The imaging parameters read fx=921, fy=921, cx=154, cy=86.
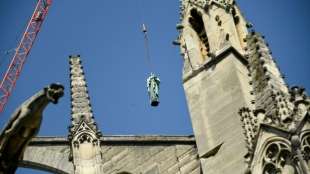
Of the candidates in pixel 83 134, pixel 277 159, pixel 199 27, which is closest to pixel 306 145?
pixel 277 159

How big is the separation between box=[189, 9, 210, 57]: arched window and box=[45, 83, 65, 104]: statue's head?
12.8 m

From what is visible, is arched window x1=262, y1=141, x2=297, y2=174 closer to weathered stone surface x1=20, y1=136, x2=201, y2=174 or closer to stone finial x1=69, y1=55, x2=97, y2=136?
weathered stone surface x1=20, y1=136, x2=201, y2=174

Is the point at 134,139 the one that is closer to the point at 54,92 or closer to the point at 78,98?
the point at 78,98

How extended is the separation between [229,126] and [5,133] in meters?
10.1

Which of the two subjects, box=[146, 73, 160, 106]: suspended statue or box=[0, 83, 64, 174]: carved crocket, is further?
box=[146, 73, 160, 106]: suspended statue

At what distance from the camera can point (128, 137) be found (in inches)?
824

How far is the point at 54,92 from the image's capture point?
28.6 ft

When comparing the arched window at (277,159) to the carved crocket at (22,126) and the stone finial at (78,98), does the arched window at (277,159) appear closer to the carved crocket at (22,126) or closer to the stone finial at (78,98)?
the stone finial at (78,98)

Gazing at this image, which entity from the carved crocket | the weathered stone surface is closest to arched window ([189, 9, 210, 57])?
the weathered stone surface

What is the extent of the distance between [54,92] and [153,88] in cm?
1564

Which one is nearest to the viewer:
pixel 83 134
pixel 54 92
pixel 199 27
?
pixel 54 92

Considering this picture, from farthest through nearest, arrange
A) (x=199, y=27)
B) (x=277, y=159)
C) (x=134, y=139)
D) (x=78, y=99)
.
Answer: (x=199, y=27) → (x=134, y=139) → (x=78, y=99) → (x=277, y=159)

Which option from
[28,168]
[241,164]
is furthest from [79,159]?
[241,164]

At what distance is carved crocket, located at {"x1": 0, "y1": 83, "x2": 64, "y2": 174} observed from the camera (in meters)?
8.70
